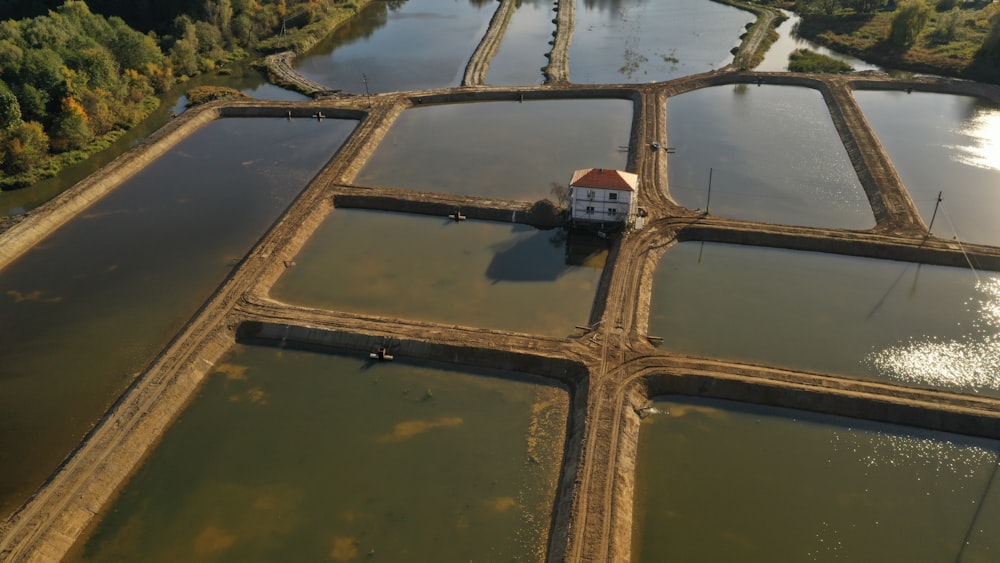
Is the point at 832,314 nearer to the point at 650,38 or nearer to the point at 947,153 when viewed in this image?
the point at 947,153

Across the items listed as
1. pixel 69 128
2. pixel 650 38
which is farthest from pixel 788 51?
pixel 69 128

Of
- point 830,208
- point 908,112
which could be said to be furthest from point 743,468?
point 908,112

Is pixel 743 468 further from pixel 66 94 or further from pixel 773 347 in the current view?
pixel 66 94

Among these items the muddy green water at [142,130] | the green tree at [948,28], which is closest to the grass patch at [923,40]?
the green tree at [948,28]

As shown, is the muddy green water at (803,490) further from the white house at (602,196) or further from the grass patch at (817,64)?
the grass patch at (817,64)

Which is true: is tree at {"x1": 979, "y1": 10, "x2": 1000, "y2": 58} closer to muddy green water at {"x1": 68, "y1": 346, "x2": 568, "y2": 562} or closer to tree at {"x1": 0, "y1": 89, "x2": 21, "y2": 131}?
muddy green water at {"x1": 68, "y1": 346, "x2": 568, "y2": 562}

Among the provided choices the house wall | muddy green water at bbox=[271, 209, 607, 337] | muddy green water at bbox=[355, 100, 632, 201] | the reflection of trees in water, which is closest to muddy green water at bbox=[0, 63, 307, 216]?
muddy green water at bbox=[355, 100, 632, 201]
